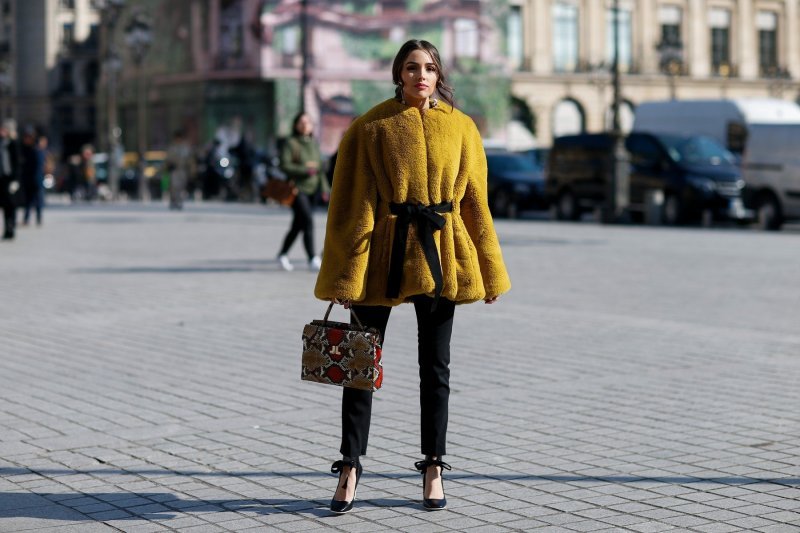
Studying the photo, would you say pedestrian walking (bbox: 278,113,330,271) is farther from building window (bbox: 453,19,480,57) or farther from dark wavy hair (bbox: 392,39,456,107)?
building window (bbox: 453,19,480,57)

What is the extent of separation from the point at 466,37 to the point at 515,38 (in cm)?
703

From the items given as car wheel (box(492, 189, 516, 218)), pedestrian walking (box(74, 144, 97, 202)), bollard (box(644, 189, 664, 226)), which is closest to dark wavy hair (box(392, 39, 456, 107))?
bollard (box(644, 189, 664, 226))

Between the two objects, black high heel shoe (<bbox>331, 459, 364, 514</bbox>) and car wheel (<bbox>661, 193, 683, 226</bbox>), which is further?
car wheel (<bbox>661, 193, 683, 226</bbox>)

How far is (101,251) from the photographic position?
67.8 ft

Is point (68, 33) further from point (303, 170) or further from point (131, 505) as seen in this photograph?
point (131, 505)

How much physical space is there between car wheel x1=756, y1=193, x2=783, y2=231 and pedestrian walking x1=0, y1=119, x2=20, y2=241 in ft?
39.5

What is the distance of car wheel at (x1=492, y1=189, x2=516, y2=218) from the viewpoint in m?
32.9

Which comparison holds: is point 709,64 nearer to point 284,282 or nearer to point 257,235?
point 257,235

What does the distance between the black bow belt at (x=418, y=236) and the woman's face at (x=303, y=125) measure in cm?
1019

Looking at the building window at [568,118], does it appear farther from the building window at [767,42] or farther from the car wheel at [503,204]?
the car wheel at [503,204]

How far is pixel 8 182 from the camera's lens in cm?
2317

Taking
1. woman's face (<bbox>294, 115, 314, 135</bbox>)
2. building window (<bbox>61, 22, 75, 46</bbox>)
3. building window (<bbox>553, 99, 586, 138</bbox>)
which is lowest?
woman's face (<bbox>294, 115, 314, 135</bbox>)

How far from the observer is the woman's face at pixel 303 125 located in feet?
51.8

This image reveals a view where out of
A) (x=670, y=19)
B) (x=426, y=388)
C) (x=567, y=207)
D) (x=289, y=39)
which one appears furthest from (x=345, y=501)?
(x=670, y=19)
